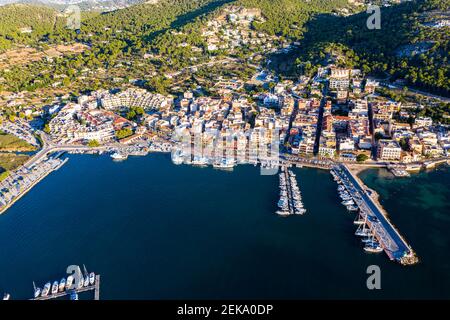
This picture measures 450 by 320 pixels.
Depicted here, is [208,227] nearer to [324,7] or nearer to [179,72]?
[179,72]

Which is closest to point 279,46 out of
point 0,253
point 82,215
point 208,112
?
point 208,112

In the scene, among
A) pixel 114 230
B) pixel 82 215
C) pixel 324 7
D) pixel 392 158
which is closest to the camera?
pixel 114 230

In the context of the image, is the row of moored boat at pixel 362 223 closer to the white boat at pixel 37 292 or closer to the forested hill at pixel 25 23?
the white boat at pixel 37 292

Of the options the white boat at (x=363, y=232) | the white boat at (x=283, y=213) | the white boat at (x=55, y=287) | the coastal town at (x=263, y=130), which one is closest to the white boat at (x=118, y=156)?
the coastal town at (x=263, y=130)

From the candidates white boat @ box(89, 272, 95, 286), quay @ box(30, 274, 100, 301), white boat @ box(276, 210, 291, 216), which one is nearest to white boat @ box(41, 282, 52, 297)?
quay @ box(30, 274, 100, 301)

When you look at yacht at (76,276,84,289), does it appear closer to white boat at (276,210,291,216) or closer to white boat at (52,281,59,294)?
white boat at (52,281,59,294)

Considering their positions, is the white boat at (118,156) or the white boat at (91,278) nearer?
the white boat at (91,278)
